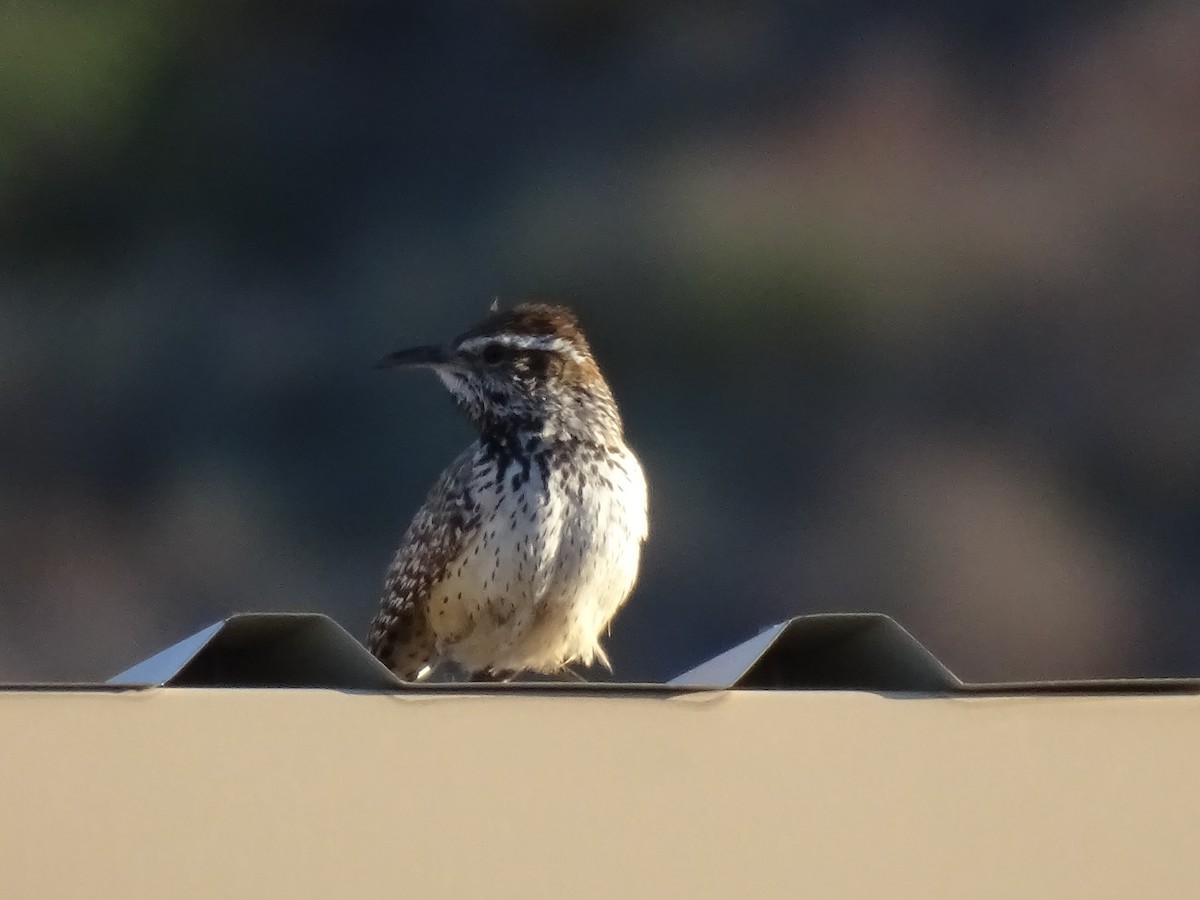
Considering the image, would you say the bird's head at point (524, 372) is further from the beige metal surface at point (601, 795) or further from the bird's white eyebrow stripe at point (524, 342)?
the beige metal surface at point (601, 795)

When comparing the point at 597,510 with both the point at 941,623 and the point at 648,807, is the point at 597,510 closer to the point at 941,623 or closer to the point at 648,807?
the point at 648,807

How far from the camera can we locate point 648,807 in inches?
37.1

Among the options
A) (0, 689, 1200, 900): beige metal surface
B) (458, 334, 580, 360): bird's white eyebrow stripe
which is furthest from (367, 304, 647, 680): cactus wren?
(0, 689, 1200, 900): beige metal surface

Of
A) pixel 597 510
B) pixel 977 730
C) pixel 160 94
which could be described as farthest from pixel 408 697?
pixel 160 94

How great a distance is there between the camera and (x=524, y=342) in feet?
7.79

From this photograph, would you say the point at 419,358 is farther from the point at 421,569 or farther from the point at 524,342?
the point at 421,569

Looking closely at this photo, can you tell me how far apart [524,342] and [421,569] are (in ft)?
1.11

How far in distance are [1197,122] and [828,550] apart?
8.64 ft

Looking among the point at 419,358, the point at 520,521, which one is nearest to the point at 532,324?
the point at 419,358

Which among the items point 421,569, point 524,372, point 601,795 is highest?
point 524,372

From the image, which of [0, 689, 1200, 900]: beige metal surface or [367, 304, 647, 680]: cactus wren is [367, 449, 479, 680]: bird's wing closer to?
[367, 304, 647, 680]: cactus wren

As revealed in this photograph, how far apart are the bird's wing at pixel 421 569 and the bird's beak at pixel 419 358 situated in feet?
0.46

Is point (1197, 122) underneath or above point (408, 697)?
above

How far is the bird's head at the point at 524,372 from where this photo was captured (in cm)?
231
